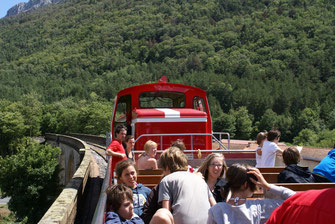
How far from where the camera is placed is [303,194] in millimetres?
1680

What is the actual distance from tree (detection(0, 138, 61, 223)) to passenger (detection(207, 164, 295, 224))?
3099 cm

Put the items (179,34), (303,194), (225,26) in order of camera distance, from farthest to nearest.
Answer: (179,34) → (225,26) → (303,194)

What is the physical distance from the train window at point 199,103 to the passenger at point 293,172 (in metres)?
6.68

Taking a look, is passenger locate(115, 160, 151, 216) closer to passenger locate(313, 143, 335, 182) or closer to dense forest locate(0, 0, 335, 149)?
passenger locate(313, 143, 335, 182)

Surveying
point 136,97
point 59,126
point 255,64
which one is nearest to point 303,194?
point 136,97

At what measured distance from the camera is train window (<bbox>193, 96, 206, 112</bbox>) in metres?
11.6

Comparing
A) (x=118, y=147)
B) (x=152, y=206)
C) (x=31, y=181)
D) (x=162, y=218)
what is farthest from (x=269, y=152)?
(x=31, y=181)

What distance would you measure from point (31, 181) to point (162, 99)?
87.5ft

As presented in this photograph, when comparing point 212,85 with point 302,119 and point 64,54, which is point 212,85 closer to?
point 302,119

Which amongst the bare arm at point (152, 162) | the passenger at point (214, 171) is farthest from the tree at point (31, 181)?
the passenger at point (214, 171)

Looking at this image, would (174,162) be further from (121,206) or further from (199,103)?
(199,103)

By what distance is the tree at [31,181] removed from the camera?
107 ft

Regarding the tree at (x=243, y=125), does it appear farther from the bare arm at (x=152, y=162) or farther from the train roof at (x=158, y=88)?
the bare arm at (x=152, y=162)

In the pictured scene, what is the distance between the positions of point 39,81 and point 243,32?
279ft
